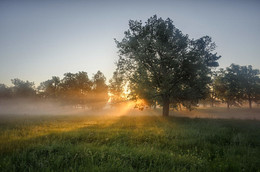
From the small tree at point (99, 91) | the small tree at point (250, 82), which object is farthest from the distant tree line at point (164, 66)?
the small tree at point (99, 91)

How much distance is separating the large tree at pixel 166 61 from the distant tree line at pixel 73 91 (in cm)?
4039

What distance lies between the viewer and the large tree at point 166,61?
17.8 metres

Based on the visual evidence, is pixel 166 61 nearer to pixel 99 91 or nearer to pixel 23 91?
pixel 99 91

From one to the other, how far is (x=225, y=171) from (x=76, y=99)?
56798 mm

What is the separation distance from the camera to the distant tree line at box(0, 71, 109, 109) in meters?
54.6

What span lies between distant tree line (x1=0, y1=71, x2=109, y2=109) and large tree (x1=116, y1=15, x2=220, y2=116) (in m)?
40.4

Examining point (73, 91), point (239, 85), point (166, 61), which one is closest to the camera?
point (166, 61)

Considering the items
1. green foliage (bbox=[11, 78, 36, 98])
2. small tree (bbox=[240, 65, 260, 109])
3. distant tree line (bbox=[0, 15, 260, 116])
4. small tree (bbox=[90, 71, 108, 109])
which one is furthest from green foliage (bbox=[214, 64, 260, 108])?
green foliage (bbox=[11, 78, 36, 98])

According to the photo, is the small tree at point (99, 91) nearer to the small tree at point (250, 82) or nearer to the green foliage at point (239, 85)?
the green foliage at point (239, 85)

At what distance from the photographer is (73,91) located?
5441cm

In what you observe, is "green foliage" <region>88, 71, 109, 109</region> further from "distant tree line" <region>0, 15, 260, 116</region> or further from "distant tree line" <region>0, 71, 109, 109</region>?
"distant tree line" <region>0, 15, 260, 116</region>

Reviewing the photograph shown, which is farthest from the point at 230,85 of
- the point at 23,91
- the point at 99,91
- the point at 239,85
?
the point at 23,91

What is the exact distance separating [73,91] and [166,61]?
47.0m

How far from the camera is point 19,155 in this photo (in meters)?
4.83
